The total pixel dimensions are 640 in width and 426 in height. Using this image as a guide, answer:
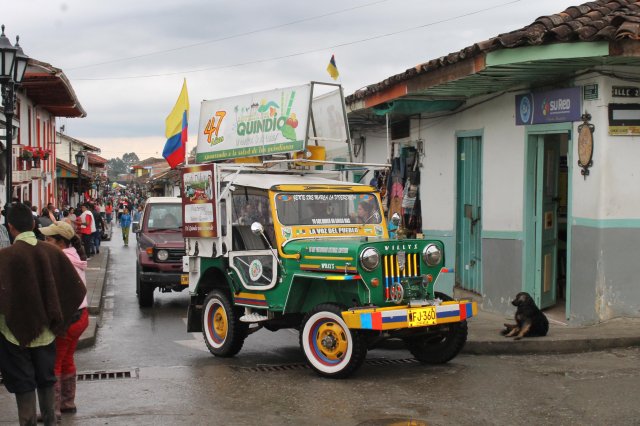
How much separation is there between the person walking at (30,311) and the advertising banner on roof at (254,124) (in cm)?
446

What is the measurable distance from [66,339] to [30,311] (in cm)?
116

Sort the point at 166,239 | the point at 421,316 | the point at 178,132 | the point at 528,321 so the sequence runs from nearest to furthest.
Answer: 1. the point at 421,316
2. the point at 528,321
3. the point at 178,132
4. the point at 166,239

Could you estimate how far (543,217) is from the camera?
462 inches

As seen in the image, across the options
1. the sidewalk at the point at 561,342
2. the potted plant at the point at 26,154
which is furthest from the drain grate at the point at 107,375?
the potted plant at the point at 26,154

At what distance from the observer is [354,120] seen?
17.5 metres

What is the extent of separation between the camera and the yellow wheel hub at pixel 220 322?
9594 mm

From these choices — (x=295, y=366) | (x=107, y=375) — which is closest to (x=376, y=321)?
(x=295, y=366)

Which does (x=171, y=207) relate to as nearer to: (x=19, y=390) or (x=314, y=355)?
(x=314, y=355)

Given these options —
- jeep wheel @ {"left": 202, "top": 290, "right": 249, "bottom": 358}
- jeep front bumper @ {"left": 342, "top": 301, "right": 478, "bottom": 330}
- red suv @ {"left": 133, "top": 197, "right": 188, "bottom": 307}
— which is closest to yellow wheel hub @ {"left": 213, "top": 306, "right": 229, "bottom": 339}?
jeep wheel @ {"left": 202, "top": 290, "right": 249, "bottom": 358}

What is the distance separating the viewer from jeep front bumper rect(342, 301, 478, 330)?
779 centimetres

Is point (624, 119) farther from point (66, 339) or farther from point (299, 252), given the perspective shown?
point (66, 339)

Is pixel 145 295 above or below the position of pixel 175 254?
below

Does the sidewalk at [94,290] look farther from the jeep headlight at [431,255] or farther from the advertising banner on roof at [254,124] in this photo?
the jeep headlight at [431,255]

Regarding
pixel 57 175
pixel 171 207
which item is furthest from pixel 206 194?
pixel 57 175
